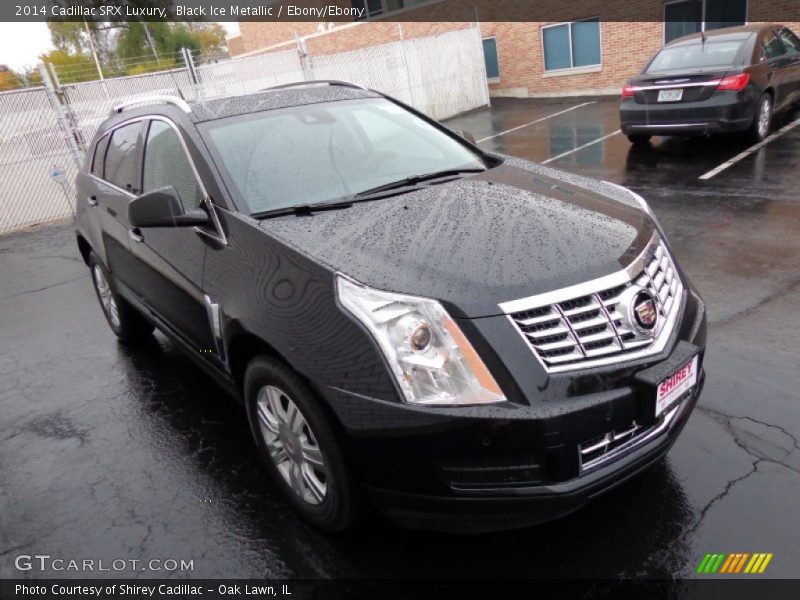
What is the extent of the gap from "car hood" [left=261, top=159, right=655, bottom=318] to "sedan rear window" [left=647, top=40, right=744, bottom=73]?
23.2 ft

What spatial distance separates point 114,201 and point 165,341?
50.3 inches

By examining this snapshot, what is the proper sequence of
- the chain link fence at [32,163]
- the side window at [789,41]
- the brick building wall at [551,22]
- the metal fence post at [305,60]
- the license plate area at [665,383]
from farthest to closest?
the brick building wall at [551,22]
the metal fence post at [305,60]
the chain link fence at [32,163]
the side window at [789,41]
the license plate area at [665,383]

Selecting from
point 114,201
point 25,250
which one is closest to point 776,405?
point 114,201

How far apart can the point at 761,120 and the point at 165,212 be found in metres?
8.87

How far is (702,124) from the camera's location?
8414mm

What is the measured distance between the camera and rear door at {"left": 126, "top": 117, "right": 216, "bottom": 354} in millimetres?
3106

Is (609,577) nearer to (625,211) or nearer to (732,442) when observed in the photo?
(732,442)

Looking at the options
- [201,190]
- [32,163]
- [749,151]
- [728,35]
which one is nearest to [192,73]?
[32,163]

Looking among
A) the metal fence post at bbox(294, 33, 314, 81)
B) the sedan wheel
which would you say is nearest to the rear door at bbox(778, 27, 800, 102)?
the sedan wheel

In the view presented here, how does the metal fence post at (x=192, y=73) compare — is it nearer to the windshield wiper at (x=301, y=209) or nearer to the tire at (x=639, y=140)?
the tire at (x=639, y=140)

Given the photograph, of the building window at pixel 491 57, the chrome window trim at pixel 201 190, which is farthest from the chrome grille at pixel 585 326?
the building window at pixel 491 57

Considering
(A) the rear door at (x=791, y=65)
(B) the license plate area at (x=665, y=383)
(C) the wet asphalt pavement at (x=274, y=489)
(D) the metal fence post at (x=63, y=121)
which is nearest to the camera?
(B) the license plate area at (x=665, y=383)

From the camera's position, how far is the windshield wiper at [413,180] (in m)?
3.10

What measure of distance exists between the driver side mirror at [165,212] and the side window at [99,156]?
1928mm
